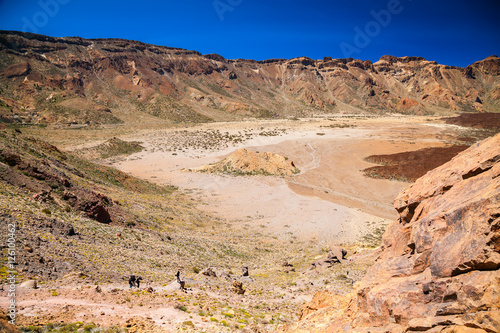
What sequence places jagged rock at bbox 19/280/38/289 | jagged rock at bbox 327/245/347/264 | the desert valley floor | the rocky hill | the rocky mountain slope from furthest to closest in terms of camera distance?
the rocky mountain slope < the rocky hill < jagged rock at bbox 327/245/347/264 < the desert valley floor < jagged rock at bbox 19/280/38/289

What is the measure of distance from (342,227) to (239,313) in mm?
16534

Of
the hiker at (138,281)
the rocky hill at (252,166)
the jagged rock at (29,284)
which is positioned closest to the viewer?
the jagged rock at (29,284)

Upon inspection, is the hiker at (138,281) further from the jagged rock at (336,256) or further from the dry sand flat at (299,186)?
the dry sand flat at (299,186)

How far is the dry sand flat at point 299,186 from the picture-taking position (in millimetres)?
25312

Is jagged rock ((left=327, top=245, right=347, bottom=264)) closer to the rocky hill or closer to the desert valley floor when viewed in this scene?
the desert valley floor

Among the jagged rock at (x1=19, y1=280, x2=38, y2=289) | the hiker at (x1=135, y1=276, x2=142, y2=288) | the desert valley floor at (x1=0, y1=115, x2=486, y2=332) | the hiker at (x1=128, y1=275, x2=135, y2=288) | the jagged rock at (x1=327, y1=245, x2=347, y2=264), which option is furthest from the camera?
the jagged rock at (x1=327, y1=245, x2=347, y2=264)

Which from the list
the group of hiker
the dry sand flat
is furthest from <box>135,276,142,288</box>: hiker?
the dry sand flat

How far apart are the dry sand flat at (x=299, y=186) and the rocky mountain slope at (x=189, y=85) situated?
42.5 metres

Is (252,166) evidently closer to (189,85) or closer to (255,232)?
(255,232)

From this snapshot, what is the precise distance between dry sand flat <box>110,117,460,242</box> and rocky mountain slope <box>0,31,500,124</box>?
42486 millimetres

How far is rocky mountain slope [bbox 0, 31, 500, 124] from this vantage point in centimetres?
8888

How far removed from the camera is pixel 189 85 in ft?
468

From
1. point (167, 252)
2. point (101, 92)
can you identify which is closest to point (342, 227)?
point (167, 252)

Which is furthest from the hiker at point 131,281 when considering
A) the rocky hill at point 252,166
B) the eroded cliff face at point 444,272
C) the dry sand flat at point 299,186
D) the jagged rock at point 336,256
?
the rocky hill at point 252,166
